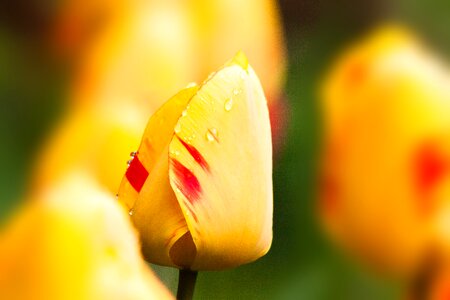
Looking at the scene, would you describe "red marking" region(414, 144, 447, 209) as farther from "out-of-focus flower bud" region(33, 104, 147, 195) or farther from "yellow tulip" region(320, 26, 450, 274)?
"out-of-focus flower bud" region(33, 104, 147, 195)

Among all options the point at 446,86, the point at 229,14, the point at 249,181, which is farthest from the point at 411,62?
the point at 249,181

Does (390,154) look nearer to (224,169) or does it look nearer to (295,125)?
(295,125)

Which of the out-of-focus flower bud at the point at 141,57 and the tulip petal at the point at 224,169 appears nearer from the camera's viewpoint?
the tulip petal at the point at 224,169

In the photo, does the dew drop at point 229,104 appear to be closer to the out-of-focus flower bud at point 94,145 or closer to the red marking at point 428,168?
the out-of-focus flower bud at point 94,145

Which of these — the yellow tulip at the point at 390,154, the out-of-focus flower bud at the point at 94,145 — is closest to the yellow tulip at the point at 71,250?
the out-of-focus flower bud at the point at 94,145

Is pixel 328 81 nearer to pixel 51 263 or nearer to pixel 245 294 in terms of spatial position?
pixel 245 294

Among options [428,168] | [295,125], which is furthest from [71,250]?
[428,168]
